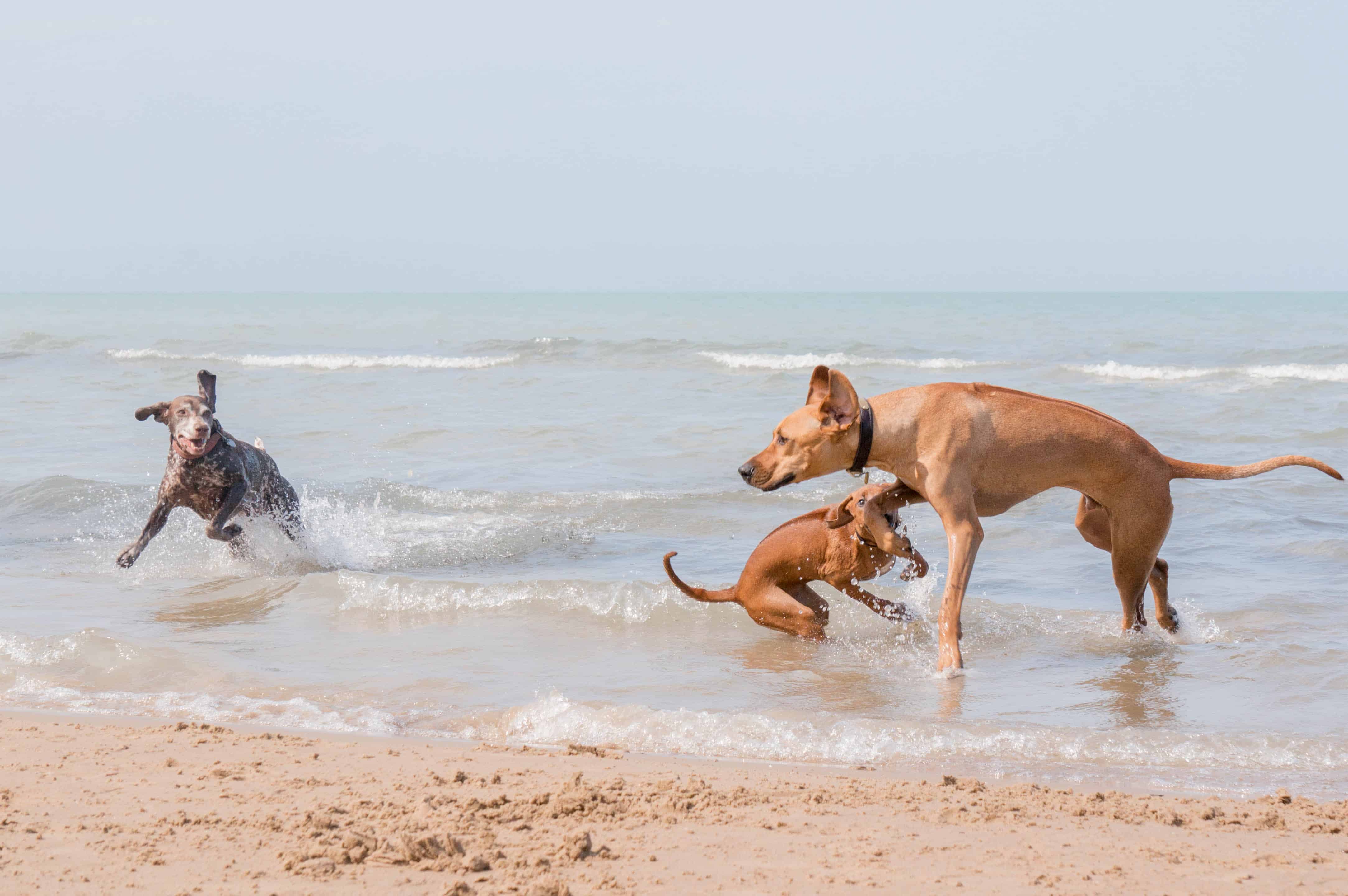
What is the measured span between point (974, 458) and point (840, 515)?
2.47ft

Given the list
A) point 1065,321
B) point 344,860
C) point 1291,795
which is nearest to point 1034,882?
point 1291,795

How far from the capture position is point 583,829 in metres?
3.39

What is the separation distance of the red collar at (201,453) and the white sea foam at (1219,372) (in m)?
18.2

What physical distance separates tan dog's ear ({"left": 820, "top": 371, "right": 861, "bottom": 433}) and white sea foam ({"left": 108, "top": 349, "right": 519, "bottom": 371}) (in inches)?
899

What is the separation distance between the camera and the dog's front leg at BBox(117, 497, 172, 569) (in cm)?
791

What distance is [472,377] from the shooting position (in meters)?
24.9

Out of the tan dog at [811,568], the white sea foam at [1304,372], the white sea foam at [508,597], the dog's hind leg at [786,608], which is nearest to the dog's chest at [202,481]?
the white sea foam at [508,597]

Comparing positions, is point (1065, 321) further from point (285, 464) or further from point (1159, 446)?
point (285, 464)

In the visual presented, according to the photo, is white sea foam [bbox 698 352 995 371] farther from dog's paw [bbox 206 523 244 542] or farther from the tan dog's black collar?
the tan dog's black collar

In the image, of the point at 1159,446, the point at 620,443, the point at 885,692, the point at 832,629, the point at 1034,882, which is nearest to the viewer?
the point at 1034,882

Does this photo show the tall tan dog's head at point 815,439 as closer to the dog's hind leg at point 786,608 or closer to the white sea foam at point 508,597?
the dog's hind leg at point 786,608

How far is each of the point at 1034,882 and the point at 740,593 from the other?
321 cm

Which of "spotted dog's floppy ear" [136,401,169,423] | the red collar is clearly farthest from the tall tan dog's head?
"spotted dog's floppy ear" [136,401,169,423]

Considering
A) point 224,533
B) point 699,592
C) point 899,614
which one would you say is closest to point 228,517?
point 224,533
